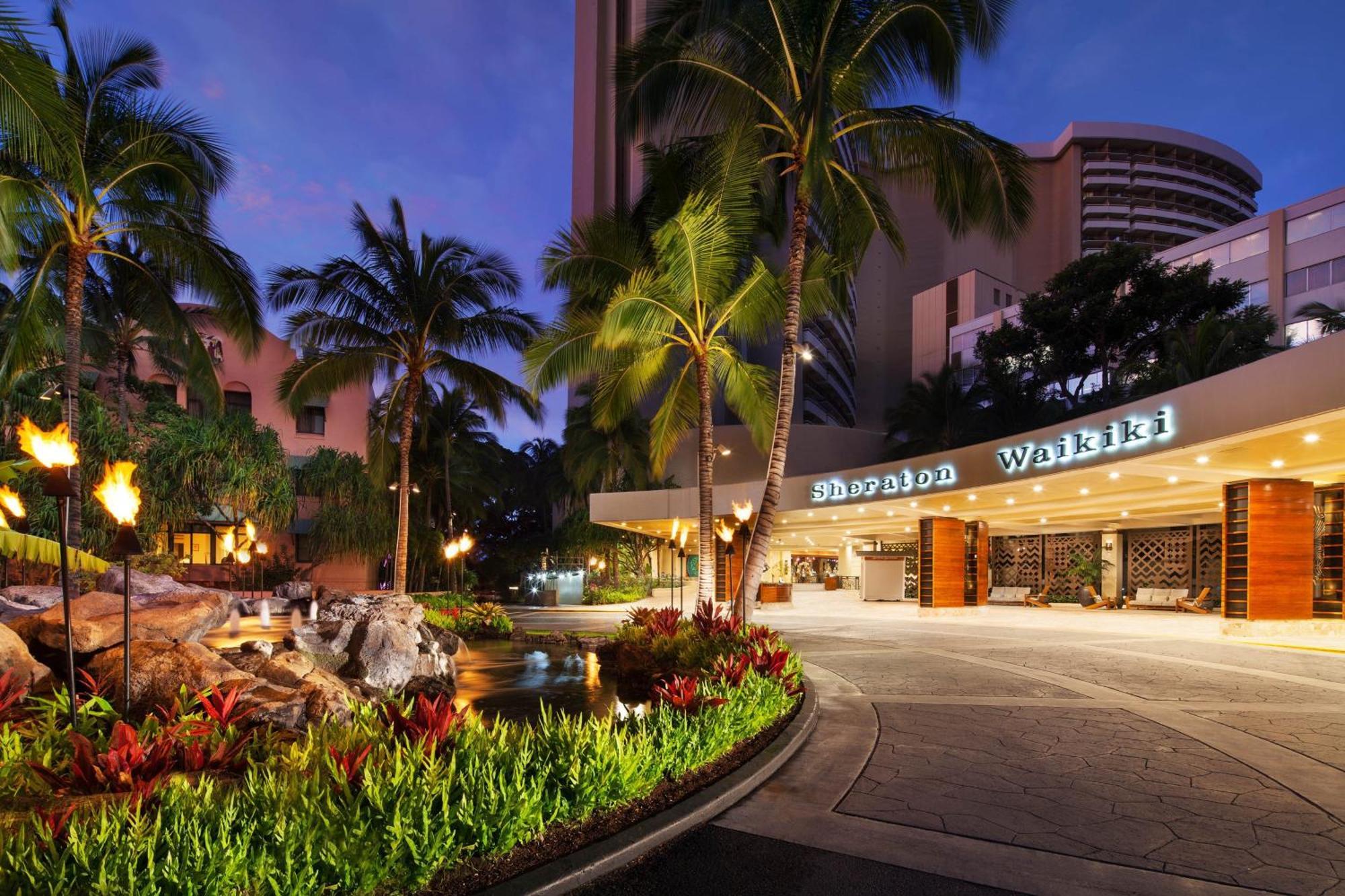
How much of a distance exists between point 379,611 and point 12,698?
7110 millimetres

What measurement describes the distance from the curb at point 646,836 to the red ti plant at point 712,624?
13.0 feet

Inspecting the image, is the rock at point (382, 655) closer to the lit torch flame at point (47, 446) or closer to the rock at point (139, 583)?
the rock at point (139, 583)

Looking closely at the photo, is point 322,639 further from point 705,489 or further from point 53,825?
point 53,825

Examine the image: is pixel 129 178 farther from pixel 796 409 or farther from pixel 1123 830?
pixel 796 409

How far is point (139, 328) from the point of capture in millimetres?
26812

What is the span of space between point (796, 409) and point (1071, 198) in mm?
61104

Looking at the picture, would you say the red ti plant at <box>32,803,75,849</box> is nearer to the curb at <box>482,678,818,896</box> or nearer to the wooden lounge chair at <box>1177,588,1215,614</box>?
the curb at <box>482,678,818,896</box>

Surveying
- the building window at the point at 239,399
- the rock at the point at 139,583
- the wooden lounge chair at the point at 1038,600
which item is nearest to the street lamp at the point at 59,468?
the rock at the point at 139,583

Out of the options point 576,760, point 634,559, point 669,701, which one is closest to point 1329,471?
point 669,701

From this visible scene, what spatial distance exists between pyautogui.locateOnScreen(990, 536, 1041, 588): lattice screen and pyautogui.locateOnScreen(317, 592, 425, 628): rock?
24.8 m

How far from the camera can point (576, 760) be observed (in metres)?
4.69

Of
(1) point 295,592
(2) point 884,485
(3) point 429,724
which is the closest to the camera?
(3) point 429,724

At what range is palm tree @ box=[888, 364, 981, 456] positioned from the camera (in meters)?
44.7

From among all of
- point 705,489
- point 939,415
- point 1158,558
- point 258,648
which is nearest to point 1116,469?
point 705,489
